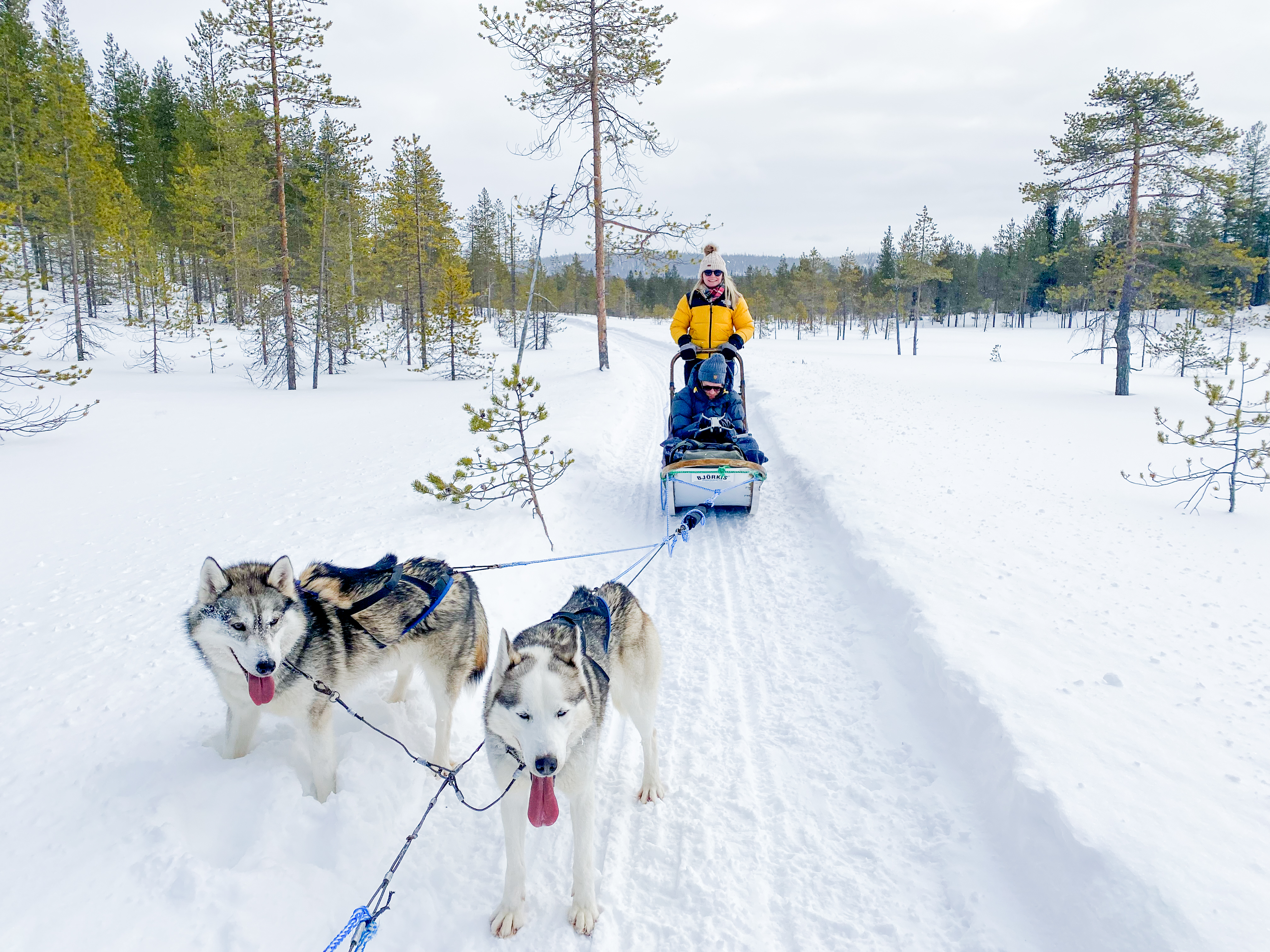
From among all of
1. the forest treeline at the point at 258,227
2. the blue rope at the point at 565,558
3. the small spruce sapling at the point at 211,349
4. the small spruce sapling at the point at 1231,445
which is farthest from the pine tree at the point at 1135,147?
the small spruce sapling at the point at 211,349

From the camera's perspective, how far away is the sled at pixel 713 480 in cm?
684

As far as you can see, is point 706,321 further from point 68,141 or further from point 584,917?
point 68,141

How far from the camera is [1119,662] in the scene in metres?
3.92

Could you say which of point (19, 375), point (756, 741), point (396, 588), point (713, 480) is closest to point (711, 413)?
point (713, 480)

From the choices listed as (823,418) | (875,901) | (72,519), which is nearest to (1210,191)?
(823,418)

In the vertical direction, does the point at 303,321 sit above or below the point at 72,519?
above

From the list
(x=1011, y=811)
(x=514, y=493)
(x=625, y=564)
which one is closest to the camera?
(x=1011, y=811)

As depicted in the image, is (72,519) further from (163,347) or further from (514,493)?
(163,347)

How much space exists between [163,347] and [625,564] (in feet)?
98.8

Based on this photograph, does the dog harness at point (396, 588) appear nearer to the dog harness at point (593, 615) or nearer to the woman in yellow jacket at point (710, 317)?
the dog harness at point (593, 615)

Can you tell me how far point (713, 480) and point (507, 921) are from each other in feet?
16.0

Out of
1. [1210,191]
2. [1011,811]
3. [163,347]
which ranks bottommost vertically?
[1011,811]

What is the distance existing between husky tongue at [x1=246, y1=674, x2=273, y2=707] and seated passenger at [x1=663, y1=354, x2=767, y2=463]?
5.24 meters

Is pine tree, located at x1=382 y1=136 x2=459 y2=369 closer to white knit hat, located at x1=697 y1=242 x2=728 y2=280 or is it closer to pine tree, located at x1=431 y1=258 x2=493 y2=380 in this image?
pine tree, located at x1=431 y1=258 x2=493 y2=380
